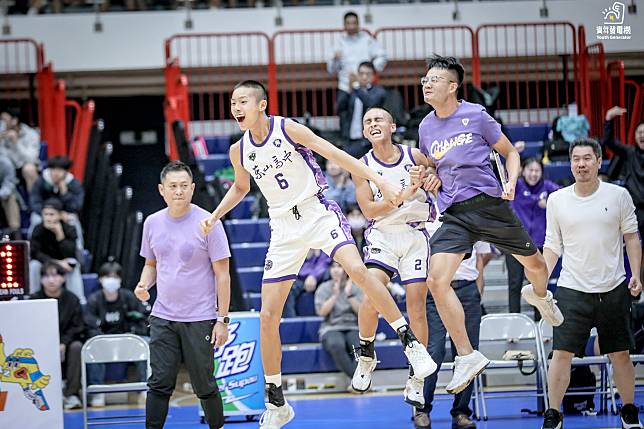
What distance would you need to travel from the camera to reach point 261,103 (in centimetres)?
736

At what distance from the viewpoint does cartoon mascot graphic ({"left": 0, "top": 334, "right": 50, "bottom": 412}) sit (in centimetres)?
830

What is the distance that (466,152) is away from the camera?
24.1ft

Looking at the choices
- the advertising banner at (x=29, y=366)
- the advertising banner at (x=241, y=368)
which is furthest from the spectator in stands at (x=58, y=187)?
the advertising banner at (x=29, y=366)

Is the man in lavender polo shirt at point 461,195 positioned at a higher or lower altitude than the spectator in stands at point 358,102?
lower

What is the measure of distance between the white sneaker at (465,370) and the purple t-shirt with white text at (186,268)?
1842mm

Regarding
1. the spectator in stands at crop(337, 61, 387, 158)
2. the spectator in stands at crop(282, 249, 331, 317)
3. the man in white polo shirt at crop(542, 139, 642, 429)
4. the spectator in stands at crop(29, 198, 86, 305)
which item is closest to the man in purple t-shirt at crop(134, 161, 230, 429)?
the man in white polo shirt at crop(542, 139, 642, 429)

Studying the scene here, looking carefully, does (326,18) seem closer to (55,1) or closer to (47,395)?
(55,1)

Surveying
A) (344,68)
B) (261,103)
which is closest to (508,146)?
(261,103)

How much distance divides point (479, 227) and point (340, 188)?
592 centimetres

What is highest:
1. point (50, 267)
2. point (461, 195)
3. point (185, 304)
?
point (461, 195)

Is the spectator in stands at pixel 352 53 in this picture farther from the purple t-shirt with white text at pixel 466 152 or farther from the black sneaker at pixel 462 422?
the purple t-shirt with white text at pixel 466 152

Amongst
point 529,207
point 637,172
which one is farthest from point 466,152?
point 637,172

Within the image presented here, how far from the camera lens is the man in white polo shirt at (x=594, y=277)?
8.02 metres

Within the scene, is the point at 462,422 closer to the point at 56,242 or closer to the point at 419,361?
the point at 419,361
